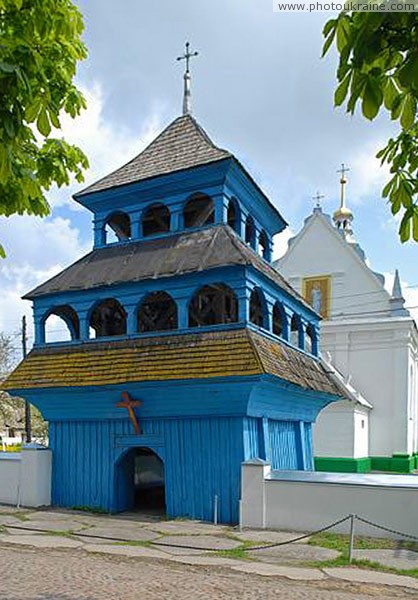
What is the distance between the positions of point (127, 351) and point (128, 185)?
3.97 meters

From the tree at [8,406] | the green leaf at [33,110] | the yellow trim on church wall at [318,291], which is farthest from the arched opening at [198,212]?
the tree at [8,406]

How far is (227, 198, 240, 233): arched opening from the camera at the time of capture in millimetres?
14638

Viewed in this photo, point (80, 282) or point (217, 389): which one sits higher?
point (80, 282)

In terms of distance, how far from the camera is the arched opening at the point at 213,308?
15.1 meters

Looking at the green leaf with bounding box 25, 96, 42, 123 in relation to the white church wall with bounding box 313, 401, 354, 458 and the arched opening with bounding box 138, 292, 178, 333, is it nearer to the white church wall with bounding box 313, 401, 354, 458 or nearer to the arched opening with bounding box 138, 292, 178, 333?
the arched opening with bounding box 138, 292, 178, 333

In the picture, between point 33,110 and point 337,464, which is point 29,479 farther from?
point 337,464

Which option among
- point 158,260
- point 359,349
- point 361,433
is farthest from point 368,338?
point 158,260

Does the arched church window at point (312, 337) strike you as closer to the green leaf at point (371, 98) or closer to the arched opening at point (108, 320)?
the arched opening at point (108, 320)

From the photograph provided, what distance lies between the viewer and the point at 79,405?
13.5 metres

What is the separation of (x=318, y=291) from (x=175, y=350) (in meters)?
18.9

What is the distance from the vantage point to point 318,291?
30188 mm

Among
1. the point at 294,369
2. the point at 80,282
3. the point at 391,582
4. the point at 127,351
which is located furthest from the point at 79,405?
the point at 391,582

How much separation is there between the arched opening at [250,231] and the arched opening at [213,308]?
1616mm

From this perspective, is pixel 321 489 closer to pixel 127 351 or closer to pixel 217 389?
pixel 217 389
